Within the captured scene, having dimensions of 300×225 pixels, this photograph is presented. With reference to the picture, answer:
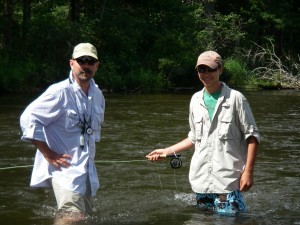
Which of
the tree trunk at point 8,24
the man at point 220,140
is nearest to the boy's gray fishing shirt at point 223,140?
the man at point 220,140

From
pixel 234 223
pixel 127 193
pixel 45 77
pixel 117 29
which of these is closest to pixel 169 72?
pixel 117 29

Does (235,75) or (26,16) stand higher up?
(26,16)

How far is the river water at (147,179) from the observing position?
7.51 m

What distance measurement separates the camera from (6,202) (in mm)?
8398

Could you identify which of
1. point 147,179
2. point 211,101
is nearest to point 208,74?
point 211,101

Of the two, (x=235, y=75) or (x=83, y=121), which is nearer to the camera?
(x=83, y=121)

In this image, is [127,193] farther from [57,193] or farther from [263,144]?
[263,144]

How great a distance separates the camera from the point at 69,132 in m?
5.66

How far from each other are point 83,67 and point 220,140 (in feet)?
4.37

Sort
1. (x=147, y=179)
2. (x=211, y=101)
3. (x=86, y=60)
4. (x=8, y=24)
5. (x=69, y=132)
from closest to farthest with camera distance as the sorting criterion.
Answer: (x=86, y=60), (x=69, y=132), (x=211, y=101), (x=147, y=179), (x=8, y=24)

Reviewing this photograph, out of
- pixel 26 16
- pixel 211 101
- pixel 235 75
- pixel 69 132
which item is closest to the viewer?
pixel 69 132

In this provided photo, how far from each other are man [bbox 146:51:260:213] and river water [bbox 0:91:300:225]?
47 centimetres

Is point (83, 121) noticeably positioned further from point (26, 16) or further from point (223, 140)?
point (26, 16)

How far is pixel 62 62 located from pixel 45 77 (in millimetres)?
1818
